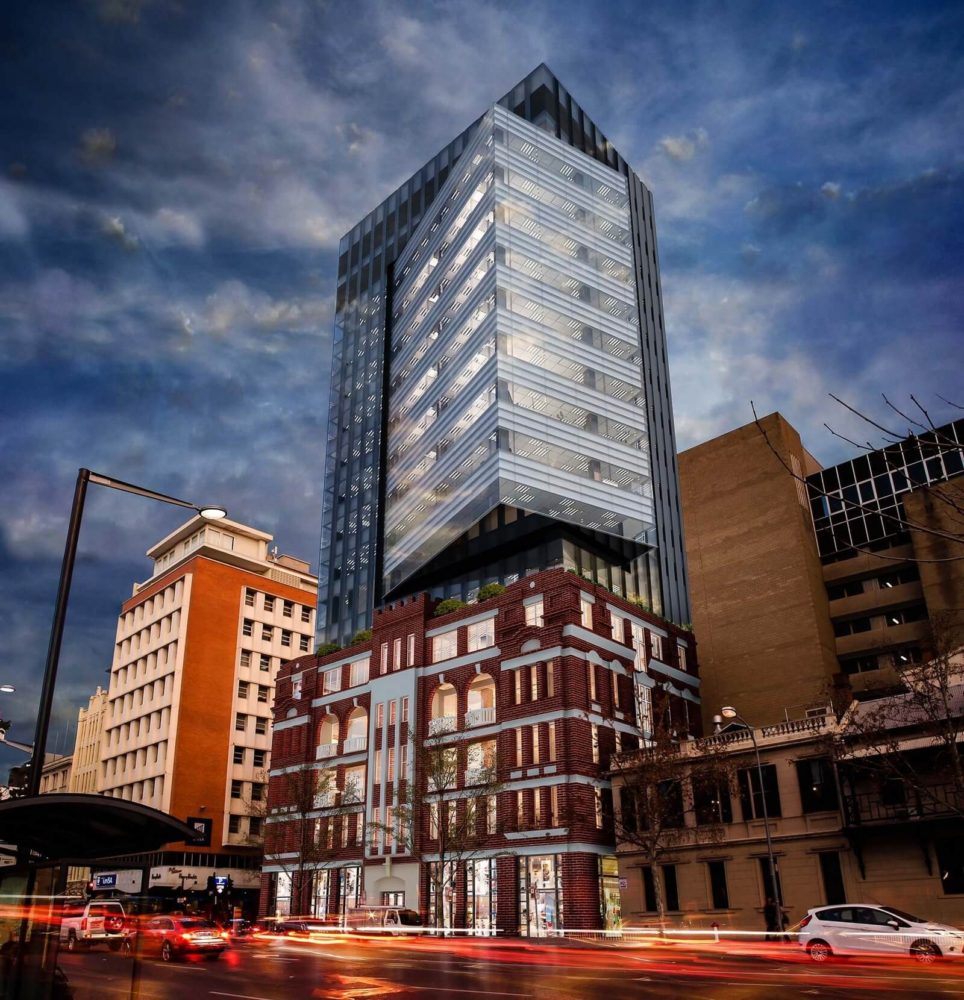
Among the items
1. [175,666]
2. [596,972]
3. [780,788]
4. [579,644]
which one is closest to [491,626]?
[579,644]

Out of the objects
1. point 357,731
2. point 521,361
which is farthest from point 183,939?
point 521,361

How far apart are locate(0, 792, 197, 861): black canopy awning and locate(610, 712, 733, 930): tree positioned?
39572mm

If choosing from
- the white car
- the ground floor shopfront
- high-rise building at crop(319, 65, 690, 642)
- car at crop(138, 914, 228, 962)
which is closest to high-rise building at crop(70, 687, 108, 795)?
high-rise building at crop(319, 65, 690, 642)

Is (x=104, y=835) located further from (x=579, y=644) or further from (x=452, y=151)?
(x=452, y=151)

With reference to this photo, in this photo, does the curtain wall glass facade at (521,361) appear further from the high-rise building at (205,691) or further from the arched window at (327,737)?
the high-rise building at (205,691)

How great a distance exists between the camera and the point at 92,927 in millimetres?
33188

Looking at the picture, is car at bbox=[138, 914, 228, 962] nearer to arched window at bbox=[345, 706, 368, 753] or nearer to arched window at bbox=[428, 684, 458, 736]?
arched window at bbox=[428, 684, 458, 736]

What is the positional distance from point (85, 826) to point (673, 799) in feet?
150

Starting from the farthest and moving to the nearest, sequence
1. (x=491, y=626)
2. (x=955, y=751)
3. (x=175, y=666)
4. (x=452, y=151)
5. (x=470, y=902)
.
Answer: (x=452, y=151)
(x=175, y=666)
(x=491, y=626)
(x=470, y=902)
(x=955, y=751)

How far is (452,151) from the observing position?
372 ft

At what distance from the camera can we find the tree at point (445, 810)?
195ft

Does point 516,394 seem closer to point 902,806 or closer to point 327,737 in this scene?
point 327,737

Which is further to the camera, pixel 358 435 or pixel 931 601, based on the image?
pixel 358 435

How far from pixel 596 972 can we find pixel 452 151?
103476mm
